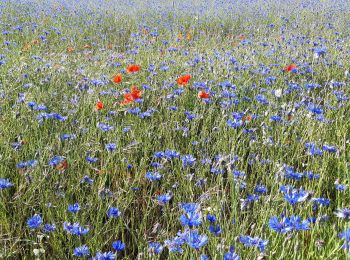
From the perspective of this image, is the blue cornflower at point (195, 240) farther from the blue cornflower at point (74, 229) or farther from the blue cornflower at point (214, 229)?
the blue cornflower at point (74, 229)

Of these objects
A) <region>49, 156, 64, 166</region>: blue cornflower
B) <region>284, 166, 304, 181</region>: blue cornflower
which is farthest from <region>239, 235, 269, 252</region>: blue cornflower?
<region>49, 156, 64, 166</region>: blue cornflower

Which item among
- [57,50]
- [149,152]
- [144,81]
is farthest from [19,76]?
[57,50]

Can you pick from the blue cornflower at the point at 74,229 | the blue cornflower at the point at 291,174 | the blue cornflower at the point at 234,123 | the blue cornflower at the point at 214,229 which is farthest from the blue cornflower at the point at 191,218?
the blue cornflower at the point at 234,123

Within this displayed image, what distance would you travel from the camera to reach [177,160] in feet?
6.70

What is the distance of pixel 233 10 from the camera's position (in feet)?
29.0

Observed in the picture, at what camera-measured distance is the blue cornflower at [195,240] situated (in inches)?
43.0

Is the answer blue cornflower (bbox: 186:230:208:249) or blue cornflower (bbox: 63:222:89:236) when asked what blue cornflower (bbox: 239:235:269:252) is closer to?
blue cornflower (bbox: 186:230:208:249)

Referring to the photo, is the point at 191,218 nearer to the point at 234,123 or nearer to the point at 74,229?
the point at 74,229

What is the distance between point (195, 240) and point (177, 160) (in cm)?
92

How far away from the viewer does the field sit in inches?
54.1

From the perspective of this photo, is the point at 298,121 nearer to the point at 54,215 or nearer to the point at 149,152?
the point at 149,152

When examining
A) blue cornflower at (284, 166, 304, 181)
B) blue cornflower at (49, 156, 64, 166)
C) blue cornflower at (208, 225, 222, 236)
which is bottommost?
blue cornflower at (208, 225, 222, 236)

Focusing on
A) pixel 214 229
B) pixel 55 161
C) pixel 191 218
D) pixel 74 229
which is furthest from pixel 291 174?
pixel 55 161

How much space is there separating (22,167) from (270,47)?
3469mm
